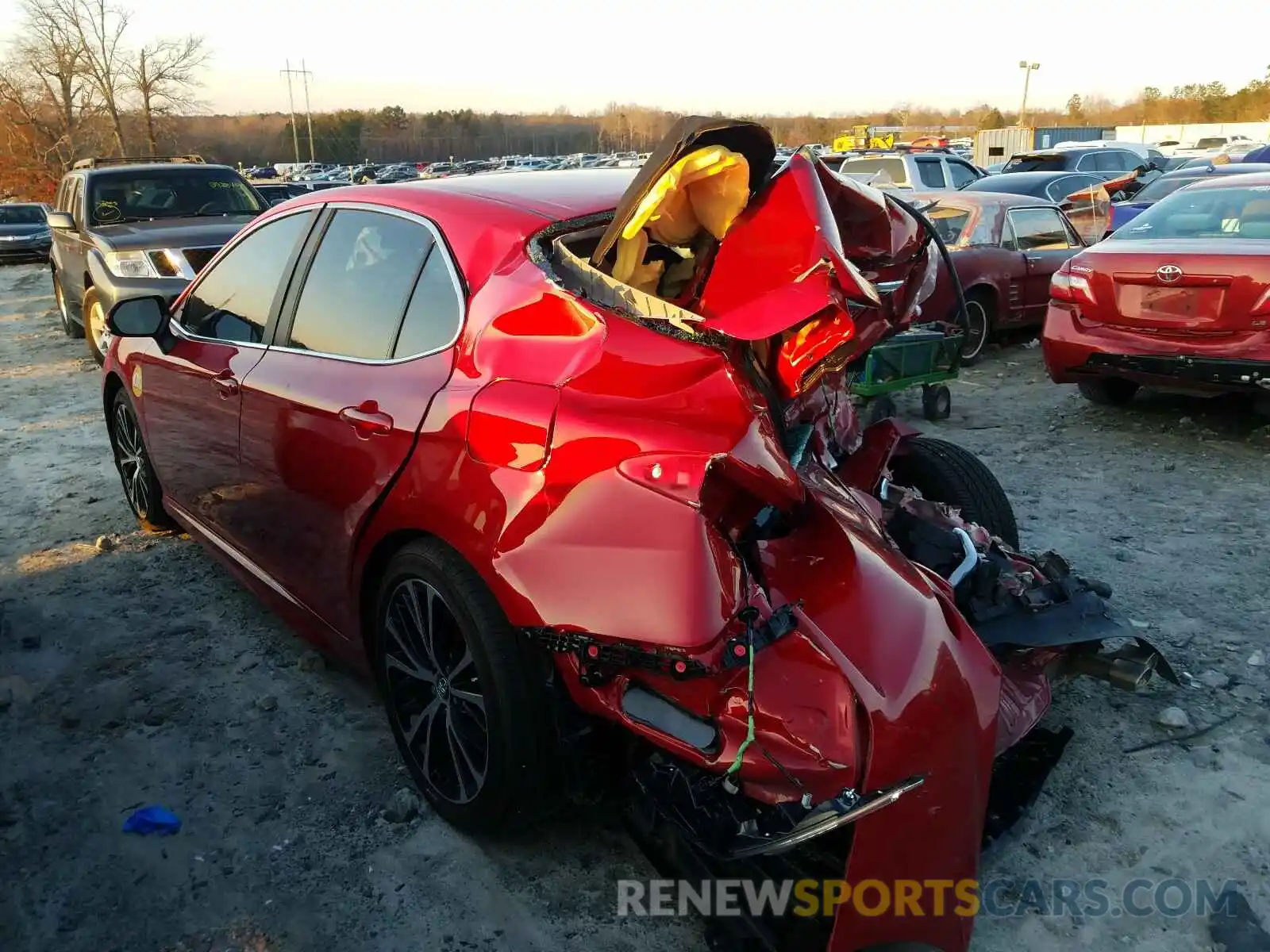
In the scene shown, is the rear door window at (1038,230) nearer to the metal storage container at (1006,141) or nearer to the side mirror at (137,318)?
the side mirror at (137,318)

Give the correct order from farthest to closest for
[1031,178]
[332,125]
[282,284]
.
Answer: [332,125]
[1031,178]
[282,284]

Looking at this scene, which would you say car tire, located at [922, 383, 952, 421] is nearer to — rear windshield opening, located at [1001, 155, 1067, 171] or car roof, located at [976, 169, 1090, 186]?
car roof, located at [976, 169, 1090, 186]

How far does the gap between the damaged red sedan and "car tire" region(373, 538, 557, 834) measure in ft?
0.03

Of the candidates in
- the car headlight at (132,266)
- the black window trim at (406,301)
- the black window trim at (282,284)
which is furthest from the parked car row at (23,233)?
the black window trim at (406,301)

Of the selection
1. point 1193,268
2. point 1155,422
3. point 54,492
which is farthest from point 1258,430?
point 54,492

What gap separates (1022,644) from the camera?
285 cm

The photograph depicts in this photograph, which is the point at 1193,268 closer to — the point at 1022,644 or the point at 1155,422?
the point at 1155,422

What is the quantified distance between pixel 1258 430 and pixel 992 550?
4.20 metres

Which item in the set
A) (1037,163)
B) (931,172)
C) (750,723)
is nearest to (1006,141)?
(1037,163)

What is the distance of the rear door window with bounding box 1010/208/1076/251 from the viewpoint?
9.13 m

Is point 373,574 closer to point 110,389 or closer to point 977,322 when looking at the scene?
point 110,389

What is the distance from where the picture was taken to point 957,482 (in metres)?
3.87

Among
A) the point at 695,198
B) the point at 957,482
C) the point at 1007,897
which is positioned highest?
the point at 695,198

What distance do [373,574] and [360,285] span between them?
0.92m
